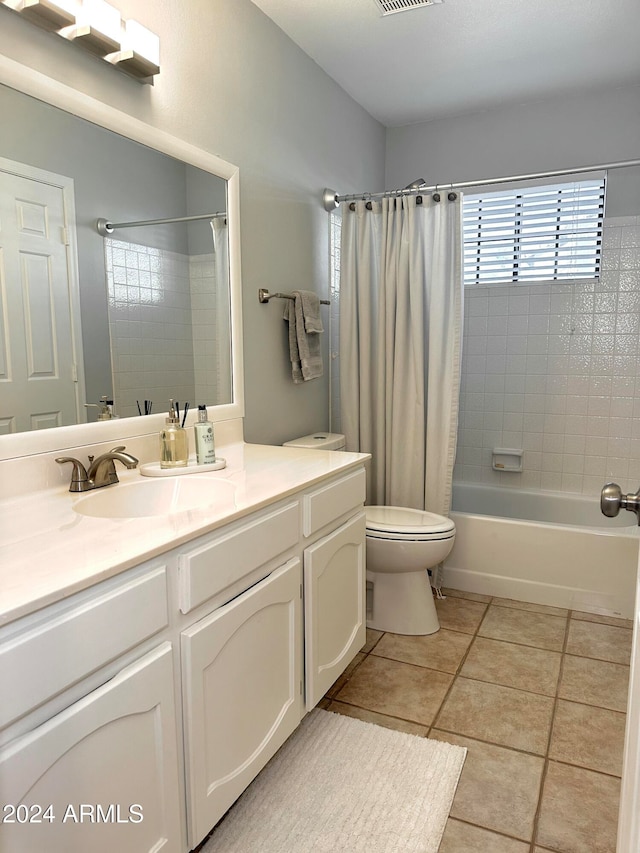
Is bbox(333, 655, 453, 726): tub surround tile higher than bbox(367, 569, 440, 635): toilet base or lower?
lower

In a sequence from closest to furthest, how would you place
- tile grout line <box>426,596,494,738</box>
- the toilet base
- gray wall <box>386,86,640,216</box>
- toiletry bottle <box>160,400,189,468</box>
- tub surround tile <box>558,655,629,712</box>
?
1. toiletry bottle <box>160,400,189,468</box>
2. tile grout line <box>426,596,494,738</box>
3. tub surround tile <box>558,655,629,712</box>
4. the toilet base
5. gray wall <box>386,86,640,216</box>

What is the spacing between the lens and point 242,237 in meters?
2.28

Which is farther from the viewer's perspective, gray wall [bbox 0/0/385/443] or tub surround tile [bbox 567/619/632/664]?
tub surround tile [bbox 567/619/632/664]

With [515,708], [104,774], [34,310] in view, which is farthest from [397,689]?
[34,310]

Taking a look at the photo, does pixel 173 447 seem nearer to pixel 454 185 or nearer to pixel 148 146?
pixel 148 146

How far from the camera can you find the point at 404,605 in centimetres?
247

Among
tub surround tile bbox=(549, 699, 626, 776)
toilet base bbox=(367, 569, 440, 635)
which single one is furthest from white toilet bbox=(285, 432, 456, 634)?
tub surround tile bbox=(549, 699, 626, 776)

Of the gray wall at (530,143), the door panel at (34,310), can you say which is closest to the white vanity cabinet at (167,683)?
the door panel at (34,310)

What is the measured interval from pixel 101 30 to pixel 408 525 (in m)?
1.92

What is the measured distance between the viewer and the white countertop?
2.95ft

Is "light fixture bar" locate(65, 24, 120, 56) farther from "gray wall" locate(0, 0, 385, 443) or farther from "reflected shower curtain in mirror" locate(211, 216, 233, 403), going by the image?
"reflected shower curtain in mirror" locate(211, 216, 233, 403)

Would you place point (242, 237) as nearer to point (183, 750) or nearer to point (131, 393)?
point (131, 393)

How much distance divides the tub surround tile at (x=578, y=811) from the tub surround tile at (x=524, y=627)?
2.42ft

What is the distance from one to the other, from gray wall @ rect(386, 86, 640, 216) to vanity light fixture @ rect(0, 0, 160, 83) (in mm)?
2070
